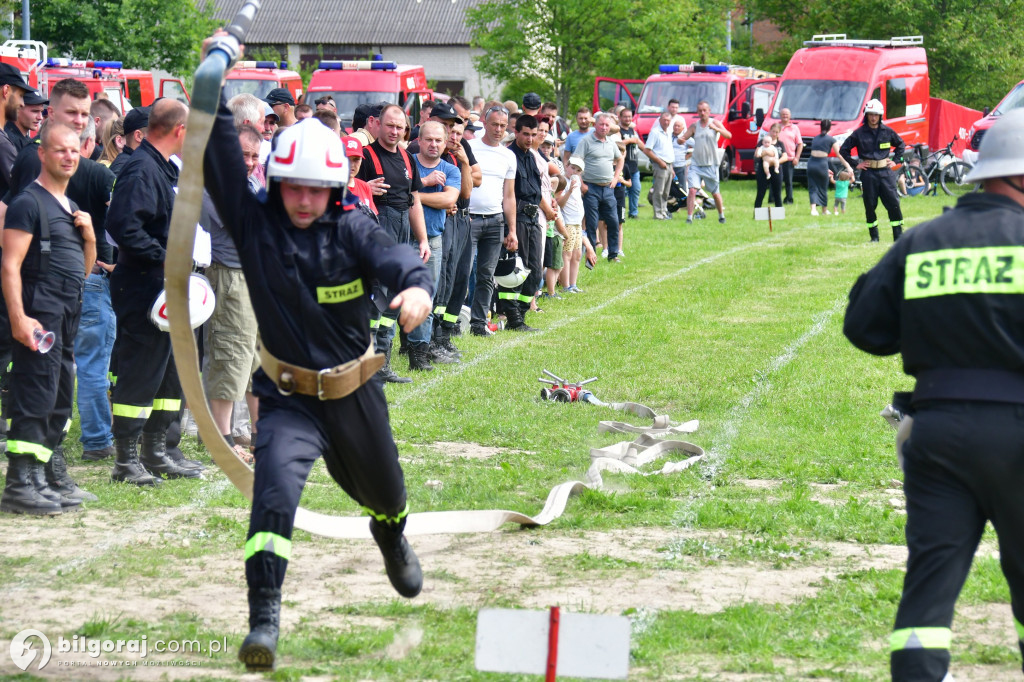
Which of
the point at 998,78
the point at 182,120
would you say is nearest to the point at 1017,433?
the point at 182,120

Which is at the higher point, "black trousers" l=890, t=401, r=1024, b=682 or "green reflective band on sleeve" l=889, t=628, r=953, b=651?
"black trousers" l=890, t=401, r=1024, b=682

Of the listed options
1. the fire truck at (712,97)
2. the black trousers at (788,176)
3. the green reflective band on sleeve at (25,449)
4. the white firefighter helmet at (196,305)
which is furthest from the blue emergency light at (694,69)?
the green reflective band on sleeve at (25,449)

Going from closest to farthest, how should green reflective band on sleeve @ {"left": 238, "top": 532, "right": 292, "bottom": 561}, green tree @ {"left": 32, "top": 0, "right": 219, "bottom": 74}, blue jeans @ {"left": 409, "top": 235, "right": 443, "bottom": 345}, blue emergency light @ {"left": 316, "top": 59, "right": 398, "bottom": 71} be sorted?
green reflective band on sleeve @ {"left": 238, "top": 532, "right": 292, "bottom": 561} → blue jeans @ {"left": 409, "top": 235, "right": 443, "bottom": 345} → blue emergency light @ {"left": 316, "top": 59, "right": 398, "bottom": 71} → green tree @ {"left": 32, "top": 0, "right": 219, "bottom": 74}

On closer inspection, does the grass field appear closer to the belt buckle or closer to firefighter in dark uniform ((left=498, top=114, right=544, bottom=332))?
the belt buckle

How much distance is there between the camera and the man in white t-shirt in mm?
12500

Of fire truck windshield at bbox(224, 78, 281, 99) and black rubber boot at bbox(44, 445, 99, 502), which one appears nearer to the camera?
black rubber boot at bbox(44, 445, 99, 502)

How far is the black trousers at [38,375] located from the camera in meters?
7.03

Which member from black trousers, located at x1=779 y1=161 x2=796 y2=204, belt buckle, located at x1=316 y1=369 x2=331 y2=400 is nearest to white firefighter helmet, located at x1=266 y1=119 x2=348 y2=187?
belt buckle, located at x1=316 y1=369 x2=331 y2=400

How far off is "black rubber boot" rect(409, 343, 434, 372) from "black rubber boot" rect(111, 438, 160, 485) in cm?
390

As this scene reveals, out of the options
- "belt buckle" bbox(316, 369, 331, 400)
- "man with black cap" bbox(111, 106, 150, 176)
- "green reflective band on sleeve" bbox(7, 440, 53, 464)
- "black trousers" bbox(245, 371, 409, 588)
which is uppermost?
"man with black cap" bbox(111, 106, 150, 176)

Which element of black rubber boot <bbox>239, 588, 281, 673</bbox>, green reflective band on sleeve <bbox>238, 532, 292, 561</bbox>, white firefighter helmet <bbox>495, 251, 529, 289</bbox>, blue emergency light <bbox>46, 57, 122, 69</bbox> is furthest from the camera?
blue emergency light <bbox>46, 57, 122, 69</bbox>

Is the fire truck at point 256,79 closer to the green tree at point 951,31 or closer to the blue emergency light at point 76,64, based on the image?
the blue emergency light at point 76,64

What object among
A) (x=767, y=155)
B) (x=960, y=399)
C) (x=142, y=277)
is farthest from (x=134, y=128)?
(x=767, y=155)

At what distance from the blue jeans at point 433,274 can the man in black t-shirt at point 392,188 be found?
277 mm
